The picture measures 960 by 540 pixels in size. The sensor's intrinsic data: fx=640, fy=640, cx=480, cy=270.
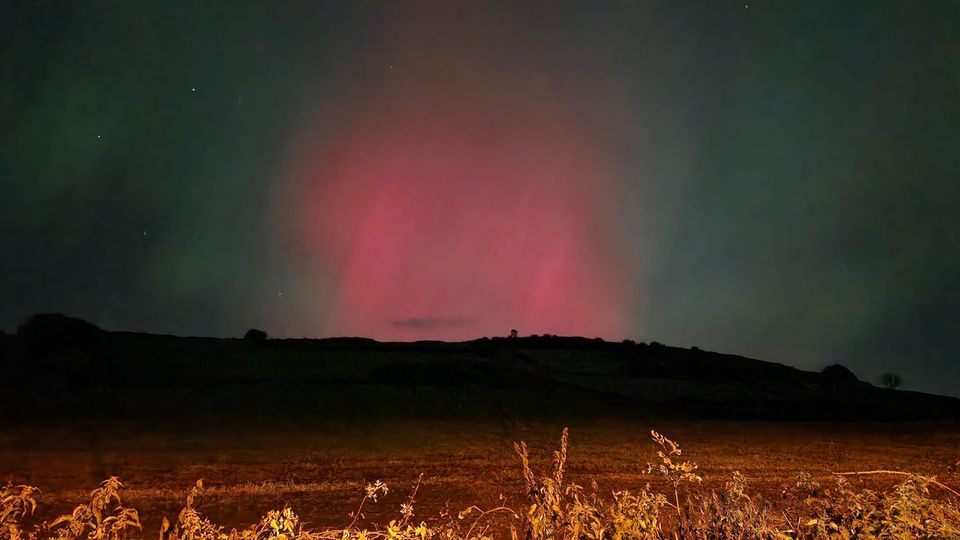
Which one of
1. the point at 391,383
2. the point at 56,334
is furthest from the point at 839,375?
the point at 56,334

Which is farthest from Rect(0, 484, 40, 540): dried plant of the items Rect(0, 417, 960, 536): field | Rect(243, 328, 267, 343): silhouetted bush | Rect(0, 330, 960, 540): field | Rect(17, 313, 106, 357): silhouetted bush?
Rect(243, 328, 267, 343): silhouetted bush

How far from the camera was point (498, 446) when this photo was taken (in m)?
22.2

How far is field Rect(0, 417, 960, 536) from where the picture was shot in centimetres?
1488

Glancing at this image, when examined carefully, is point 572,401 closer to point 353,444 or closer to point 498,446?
point 498,446

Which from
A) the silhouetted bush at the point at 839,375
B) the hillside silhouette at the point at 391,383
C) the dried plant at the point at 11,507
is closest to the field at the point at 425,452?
the dried plant at the point at 11,507

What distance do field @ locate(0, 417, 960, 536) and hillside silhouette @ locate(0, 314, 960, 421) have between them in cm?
318

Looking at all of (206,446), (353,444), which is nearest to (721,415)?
(353,444)

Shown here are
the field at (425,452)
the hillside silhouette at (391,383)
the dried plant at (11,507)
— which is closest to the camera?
the dried plant at (11,507)

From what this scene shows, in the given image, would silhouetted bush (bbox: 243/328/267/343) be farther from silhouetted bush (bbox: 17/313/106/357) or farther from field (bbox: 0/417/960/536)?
field (bbox: 0/417/960/536)

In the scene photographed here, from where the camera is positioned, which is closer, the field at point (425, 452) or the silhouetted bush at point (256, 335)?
the field at point (425, 452)

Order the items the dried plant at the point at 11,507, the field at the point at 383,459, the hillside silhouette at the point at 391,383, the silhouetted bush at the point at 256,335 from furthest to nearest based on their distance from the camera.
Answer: the silhouetted bush at the point at 256,335
the hillside silhouette at the point at 391,383
the field at the point at 383,459
the dried plant at the point at 11,507

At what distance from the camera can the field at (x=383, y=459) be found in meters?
14.9

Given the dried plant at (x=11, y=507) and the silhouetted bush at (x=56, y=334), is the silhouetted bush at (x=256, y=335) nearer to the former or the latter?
the silhouetted bush at (x=56, y=334)

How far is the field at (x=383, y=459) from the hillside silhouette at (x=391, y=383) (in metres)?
3.18
